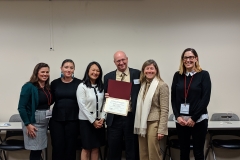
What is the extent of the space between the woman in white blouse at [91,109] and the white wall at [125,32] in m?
0.94

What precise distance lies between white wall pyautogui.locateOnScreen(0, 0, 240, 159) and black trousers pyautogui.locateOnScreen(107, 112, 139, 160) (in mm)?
1279

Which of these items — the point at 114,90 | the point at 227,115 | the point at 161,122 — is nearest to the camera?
the point at 161,122

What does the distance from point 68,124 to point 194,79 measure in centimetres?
165

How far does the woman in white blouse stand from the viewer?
9.11ft

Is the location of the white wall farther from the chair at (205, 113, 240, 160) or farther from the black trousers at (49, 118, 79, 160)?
the black trousers at (49, 118, 79, 160)

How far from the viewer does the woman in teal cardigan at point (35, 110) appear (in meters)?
2.67

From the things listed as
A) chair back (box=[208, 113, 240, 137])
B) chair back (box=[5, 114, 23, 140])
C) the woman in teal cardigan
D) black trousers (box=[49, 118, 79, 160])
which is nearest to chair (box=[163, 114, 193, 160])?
chair back (box=[208, 113, 240, 137])

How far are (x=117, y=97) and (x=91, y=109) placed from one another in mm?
374

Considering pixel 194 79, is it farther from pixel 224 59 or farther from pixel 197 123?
pixel 224 59

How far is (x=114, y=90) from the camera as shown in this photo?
8.85 feet

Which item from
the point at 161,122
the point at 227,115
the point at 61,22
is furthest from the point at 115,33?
the point at 227,115

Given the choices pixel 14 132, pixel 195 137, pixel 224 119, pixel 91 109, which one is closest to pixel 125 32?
pixel 91 109

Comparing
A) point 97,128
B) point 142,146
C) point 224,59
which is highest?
point 224,59

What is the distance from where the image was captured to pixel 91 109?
110 inches
